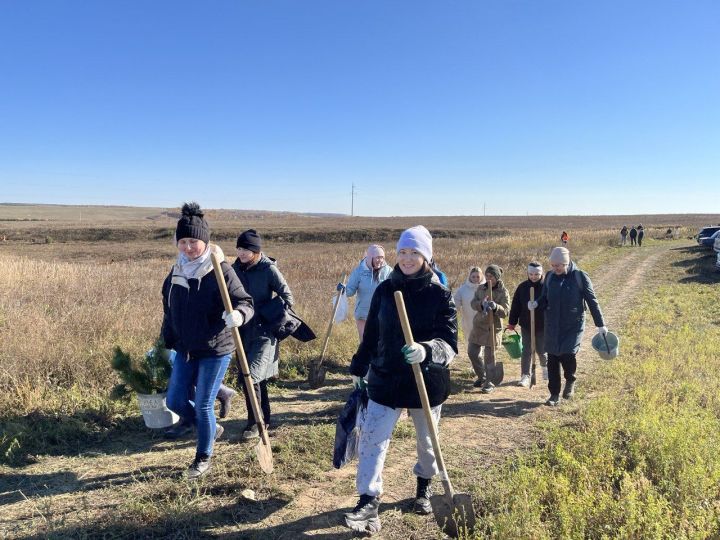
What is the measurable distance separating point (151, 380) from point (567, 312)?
14.6ft

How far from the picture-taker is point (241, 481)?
3814 millimetres

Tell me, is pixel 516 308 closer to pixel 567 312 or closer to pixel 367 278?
pixel 567 312

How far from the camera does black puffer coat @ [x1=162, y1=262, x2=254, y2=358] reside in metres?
3.71

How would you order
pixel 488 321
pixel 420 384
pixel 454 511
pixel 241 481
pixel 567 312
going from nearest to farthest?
pixel 420 384
pixel 454 511
pixel 241 481
pixel 567 312
pixel 488 321

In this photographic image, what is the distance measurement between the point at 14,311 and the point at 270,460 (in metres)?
5.66

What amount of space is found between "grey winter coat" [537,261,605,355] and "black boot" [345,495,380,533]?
10.8 ft

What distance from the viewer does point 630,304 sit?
40.9ft

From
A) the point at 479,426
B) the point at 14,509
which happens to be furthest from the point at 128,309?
the point at 479,426

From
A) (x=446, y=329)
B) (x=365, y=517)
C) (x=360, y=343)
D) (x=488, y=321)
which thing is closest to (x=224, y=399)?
(x=360, y=343)

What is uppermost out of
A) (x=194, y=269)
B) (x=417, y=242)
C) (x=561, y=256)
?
(x=417, y=242)

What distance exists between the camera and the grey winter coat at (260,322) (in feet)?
14.9

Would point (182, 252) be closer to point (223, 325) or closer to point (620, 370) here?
point (223, 325)

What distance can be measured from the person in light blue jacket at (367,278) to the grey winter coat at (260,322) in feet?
4.49

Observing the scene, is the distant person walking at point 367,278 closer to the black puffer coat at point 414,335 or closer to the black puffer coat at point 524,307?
the black puffer coat at point 524,307
